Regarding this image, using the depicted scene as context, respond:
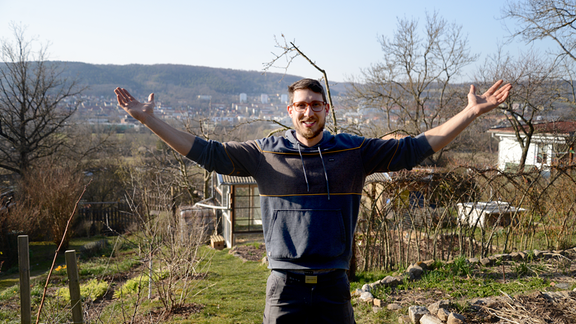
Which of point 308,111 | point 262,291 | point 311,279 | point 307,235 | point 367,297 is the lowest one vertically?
point 262,291

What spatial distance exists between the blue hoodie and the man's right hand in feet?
1.01

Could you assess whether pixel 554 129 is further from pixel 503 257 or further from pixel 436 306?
pixel 436 306

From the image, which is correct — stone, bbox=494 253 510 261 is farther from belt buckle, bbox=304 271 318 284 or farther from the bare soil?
belt buckle, bbox=304 271 318 284

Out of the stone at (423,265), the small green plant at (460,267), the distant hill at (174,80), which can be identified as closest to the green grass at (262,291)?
the small green plant at (460,267)

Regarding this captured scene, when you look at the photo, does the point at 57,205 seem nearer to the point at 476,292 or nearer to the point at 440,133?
the point at 476,292

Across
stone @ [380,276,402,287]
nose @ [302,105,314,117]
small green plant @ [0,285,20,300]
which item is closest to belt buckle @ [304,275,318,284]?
nose @ [302,105,314,117]

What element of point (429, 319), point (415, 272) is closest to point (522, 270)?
point (415, 272)

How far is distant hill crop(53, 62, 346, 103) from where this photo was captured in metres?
43.5

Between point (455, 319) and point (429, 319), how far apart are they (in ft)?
0.85

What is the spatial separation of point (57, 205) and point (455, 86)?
21.9m

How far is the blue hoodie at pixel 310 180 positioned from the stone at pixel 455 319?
2.37 metres

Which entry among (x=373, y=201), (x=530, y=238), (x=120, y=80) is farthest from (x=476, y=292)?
(x=120, y=80)

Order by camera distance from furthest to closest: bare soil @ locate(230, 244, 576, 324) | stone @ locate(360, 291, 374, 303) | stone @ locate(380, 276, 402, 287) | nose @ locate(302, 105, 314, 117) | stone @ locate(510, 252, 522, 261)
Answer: stone @ locate(510, 252, 522, 261)
stone @ locate(380, 276, 402, 287)
stone @ locate(360, 291, 374, 303)
bare soil @ locate(230, 244, 576, 324)
nose @ locate(302, 105, 314, 117)

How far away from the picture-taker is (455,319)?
3.79 metres
